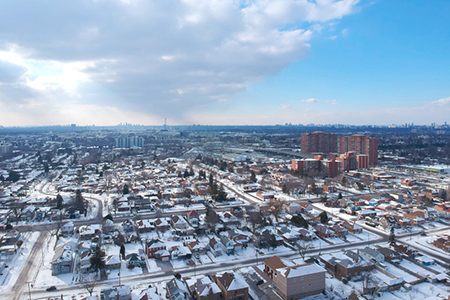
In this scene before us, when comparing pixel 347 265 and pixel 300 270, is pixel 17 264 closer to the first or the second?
pixel 300 270

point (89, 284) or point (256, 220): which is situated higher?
point (256, 220)

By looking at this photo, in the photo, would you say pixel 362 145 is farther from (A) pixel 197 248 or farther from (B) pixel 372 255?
(A) pixel 197 248

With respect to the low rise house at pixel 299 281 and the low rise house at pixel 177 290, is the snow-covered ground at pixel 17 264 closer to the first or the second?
the low rise house at pixel 177 290

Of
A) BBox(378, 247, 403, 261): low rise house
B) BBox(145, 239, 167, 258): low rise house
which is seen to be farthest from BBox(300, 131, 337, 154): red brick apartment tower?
BBox(145, 239, 167, 258): low rise house

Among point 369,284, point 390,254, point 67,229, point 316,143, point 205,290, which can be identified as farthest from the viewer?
point 316,143

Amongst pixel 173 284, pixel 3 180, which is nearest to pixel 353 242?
pixel 173 284

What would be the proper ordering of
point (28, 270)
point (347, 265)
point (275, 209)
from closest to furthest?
point (347, 265) < point (28, 270) < point (275, 209)

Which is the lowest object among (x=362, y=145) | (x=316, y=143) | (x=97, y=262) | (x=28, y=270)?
(x=28, y=270)

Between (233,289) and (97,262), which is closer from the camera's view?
(233,289)

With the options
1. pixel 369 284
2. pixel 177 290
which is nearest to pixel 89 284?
pixel 177 290

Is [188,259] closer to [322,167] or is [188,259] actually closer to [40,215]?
[40,215]
